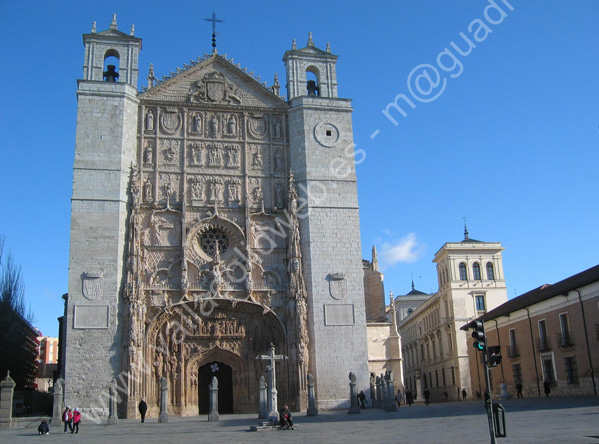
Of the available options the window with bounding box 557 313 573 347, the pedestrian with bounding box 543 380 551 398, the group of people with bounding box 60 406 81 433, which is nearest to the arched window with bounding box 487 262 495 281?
the window with bounding box 557 313 573 347

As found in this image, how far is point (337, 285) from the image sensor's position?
24.6 m

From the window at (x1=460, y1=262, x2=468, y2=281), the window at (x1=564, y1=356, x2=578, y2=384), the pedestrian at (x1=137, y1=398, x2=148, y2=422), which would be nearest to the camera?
the pedestrian at (x1=137, y1=398, x2=148, y2=422)

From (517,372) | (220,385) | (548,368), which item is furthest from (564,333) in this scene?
(220,385)

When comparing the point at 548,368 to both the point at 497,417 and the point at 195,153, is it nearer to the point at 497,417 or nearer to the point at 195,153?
the point at 195,153

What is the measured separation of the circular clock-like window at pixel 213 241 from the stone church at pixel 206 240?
0.04 m

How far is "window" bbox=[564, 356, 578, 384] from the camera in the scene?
23.8 m

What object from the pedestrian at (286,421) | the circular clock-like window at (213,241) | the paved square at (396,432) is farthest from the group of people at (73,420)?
the circular clock-like window at (213,241)

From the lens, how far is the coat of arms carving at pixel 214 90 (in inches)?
1032

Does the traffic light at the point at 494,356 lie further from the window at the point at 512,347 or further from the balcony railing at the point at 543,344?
the window at the point at 512,347

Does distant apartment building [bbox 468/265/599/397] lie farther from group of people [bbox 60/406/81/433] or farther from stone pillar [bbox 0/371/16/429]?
stone pillar [bbox 0/371/16/429]

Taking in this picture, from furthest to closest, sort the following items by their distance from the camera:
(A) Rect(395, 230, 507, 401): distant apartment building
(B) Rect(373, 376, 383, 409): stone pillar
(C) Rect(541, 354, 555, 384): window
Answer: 1. (A) Rect(395, 230, 507, 401): distant apartment building
2. (C) Rect(541, 354, 555, 384): window
3. (B) Rect(373, 376, 383, 409): stone pillar

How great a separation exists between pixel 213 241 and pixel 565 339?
47.6 ft

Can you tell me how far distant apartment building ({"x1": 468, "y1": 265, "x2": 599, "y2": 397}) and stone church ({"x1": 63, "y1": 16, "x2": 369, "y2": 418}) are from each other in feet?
26.4

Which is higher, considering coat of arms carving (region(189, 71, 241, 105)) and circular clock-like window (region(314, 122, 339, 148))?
coat of arms carving (region(189, 71, 241, 105))
